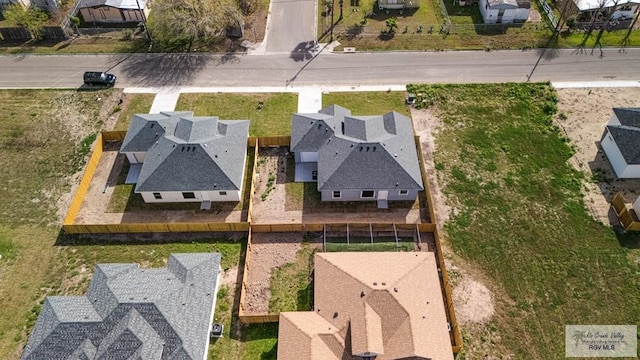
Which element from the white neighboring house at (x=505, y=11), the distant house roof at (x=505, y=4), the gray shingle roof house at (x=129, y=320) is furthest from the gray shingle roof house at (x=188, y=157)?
the distant house roof at (x=505, y=4)

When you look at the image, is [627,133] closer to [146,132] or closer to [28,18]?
[146,132]

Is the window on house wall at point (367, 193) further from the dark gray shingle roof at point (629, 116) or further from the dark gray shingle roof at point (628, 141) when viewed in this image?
the dark gray shingle roof at point (629, 116)

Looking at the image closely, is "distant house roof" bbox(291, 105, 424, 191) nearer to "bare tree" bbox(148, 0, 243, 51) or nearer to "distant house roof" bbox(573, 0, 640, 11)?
"bare tree" bbox(148, 0, 243, 51)

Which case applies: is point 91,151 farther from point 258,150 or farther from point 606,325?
point 606,325

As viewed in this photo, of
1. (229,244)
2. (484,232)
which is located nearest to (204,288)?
(229,244)

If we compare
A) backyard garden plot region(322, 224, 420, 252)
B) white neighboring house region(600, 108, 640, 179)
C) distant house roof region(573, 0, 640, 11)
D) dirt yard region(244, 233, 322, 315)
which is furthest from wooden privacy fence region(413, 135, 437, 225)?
distant house roof region(573, 0, 640, 11)

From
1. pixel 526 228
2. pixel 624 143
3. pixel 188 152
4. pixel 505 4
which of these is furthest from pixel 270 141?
pixel 505 4
